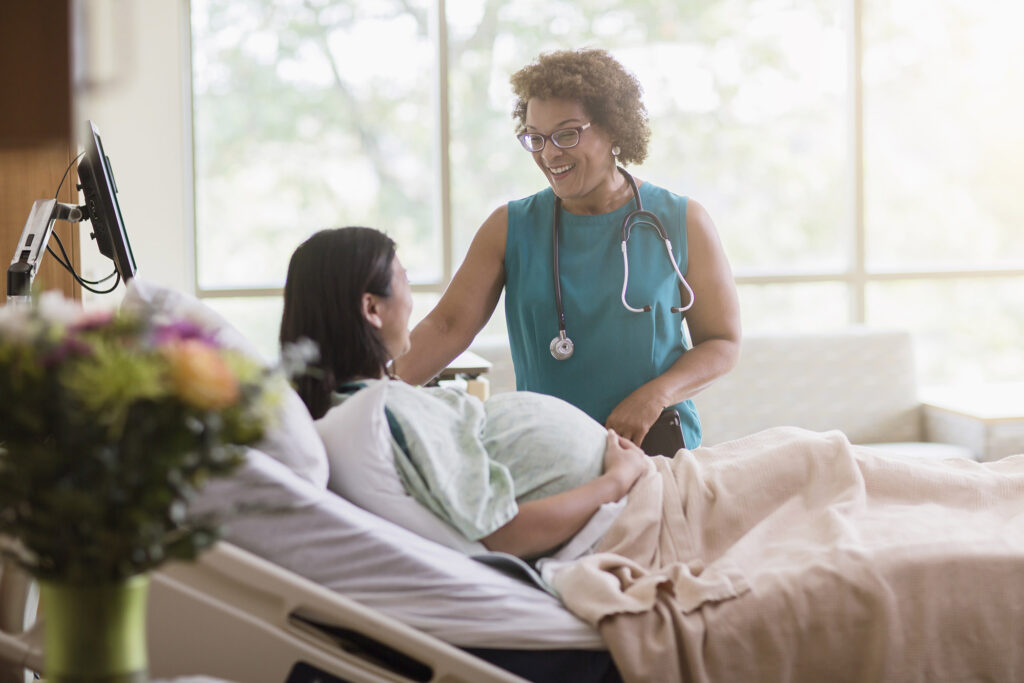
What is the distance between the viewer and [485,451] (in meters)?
1.49

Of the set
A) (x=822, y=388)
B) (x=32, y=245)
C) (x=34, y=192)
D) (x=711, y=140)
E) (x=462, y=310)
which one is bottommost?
(x=822, y=388)

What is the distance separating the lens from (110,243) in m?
1.90

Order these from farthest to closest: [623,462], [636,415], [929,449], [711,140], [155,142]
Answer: [711,140] → [155,142] → [929,449] → [636,415] → [623,462]

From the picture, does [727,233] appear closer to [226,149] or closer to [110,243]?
[226,149]

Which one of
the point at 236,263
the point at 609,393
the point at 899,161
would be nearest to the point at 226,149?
the point at 236,263

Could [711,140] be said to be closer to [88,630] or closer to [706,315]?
[706,315]

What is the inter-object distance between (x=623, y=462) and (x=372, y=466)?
0.40 m

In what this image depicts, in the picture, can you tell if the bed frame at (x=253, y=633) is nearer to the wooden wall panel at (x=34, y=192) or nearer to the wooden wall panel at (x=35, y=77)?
the wooden wall panel at (x=35, y=77)

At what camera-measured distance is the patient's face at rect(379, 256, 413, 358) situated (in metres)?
1.54

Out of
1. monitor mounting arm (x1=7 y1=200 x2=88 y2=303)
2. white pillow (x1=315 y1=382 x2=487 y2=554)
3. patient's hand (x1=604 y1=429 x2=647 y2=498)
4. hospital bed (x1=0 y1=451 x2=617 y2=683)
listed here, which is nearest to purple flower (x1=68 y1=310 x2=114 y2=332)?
hospital bed (x1=0 y1=451 x2=617 y2=683)

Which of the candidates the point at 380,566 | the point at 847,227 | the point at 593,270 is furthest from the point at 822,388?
the point at 380,566

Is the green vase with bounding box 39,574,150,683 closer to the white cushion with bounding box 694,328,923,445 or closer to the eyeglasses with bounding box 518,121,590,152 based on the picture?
the eyeglasses with bounding box 518,121,590,152

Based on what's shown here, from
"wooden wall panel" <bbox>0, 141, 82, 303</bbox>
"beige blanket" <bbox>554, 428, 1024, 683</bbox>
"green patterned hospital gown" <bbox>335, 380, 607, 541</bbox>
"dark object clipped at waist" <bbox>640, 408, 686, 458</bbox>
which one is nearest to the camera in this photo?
"beige blanket" <bbox>554, 428, 1024, 683</bbox>

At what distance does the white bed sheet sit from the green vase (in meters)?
0.34
